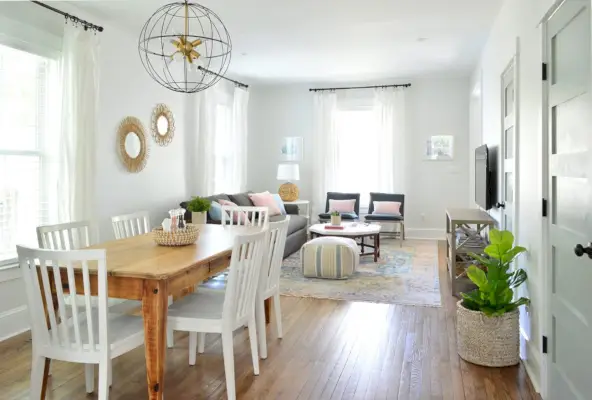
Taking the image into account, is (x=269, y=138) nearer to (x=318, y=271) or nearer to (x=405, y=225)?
(x=405, y=225)

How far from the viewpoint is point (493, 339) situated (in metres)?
3.03

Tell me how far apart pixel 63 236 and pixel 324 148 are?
6.08 metres

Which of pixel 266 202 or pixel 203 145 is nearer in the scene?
pixel 203 145

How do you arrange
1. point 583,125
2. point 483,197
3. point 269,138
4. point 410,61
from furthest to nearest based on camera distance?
point 269,138, point 410,61, point 483,197, point 583,125

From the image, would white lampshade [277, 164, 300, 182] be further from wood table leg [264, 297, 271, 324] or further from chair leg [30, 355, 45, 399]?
chair leg [30, 355, 45, 399]

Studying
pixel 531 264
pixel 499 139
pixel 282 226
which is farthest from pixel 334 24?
pixel 531 264

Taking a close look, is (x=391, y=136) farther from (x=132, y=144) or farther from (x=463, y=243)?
(x=132, y=144)

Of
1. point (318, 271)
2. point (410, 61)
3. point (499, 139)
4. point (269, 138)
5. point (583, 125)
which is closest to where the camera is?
point (583, 125)

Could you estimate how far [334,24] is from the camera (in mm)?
5141

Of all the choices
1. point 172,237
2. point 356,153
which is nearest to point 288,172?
point 356,153

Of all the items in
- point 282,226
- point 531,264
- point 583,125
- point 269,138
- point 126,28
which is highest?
point 126,28

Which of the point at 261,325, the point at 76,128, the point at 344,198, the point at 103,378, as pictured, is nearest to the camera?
the point at 103,378

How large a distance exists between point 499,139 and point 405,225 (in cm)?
407

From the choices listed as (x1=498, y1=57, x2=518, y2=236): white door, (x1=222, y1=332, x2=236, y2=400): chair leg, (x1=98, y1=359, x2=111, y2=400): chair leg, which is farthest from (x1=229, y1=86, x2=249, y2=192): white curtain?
(x1=98, y1=359, x2=111, y2=400): chair leg
